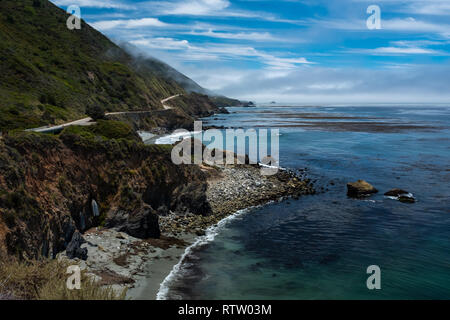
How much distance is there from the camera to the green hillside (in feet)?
178

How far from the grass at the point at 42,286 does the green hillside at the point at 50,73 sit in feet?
103

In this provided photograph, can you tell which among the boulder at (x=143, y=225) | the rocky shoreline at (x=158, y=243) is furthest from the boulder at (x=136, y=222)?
the rocky shoreline at (x=158, y=243)

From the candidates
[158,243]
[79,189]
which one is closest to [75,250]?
[79,189]

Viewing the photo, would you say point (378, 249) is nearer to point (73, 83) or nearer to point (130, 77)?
point (73, 83)

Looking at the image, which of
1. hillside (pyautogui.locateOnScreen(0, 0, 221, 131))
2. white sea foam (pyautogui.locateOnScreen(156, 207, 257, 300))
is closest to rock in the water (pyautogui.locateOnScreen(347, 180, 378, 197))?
white sea foam (pyautogui.locateOnScreen(156, 207, 257, 300))

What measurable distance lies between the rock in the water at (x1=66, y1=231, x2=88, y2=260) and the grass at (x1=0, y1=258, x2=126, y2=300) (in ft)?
18.8

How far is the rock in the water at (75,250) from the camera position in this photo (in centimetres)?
1898

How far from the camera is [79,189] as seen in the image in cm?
2283

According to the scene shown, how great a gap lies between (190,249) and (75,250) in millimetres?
7071
